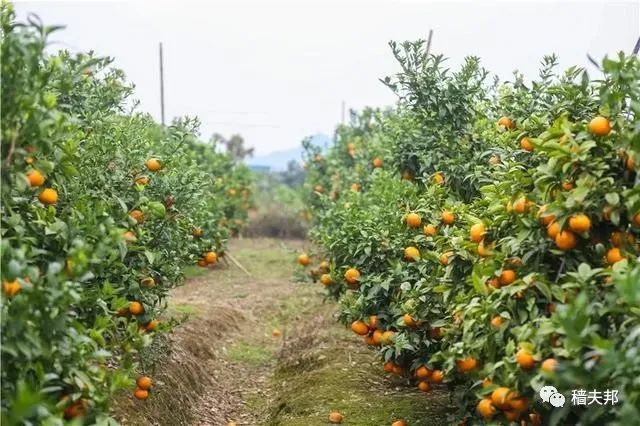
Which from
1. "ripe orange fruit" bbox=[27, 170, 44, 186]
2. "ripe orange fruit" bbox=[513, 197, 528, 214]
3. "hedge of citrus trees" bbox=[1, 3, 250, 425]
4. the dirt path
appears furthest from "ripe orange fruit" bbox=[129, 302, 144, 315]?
"ripe orange fruit" bbox=[513, 197, 528, 214]

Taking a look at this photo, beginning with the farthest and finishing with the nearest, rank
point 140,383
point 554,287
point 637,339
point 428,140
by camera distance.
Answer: point 428,140, point 140,383, point 554,287, point 637,339

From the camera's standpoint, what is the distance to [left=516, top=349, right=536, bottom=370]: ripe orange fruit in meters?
2.65

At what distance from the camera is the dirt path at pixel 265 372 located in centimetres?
441

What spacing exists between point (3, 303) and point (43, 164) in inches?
26.1

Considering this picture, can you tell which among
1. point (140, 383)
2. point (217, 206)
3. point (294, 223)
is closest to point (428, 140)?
point (140, 383)

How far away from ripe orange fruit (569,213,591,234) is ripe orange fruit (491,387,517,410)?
2.07 feet

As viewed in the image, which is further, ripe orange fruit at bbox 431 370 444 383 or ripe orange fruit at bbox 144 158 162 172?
ripe orange fruit at bbox 144 158 162 172

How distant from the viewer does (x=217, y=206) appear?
35.5 feet

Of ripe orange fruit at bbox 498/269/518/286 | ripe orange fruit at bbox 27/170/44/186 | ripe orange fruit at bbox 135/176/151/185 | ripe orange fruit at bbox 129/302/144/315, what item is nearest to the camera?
ripe orange fruit at bbox 27/170/44/186

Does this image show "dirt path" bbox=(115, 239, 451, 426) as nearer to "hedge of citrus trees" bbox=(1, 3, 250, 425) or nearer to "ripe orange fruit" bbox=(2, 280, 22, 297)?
"hedge of citrus trees" bbox=(1, 3, 250, 425)

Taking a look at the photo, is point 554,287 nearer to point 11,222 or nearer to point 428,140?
point 11,222

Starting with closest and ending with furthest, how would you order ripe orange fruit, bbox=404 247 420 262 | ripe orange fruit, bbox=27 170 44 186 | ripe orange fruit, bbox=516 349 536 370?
ripe orange fruit, bbox=516 349 536 370, ripe orange fruit, bbox=27 170 44 186, ripe orange fruit, bbox=404 247 420 262

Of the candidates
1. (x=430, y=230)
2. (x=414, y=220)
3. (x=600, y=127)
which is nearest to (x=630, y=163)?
Answer: (x=600, y=127)

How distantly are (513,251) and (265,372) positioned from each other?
366cm
